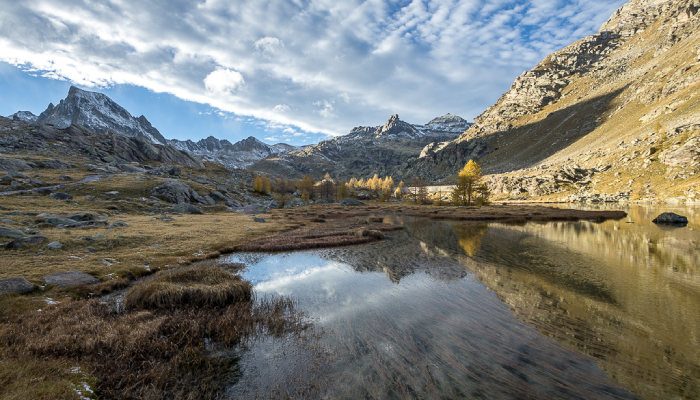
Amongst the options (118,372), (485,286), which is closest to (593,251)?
(485,286)

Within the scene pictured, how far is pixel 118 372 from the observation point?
7.30 m

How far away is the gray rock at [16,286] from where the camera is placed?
1236 centimetres

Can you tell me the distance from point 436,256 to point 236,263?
18.4 m

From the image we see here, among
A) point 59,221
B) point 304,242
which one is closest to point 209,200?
point 59,221

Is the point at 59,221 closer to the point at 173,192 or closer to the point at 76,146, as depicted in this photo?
the point at 173,192

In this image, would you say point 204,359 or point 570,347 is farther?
point 570,347

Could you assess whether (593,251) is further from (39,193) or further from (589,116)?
(589,116)

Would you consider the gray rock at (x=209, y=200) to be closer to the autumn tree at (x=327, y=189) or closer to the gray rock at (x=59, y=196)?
the gray rock at (x=59, y=196)

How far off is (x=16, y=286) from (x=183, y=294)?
8.34 m

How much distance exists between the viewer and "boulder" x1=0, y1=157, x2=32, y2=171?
226 ft

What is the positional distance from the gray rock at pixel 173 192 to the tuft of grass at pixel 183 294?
63.5 metres

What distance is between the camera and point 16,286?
501 inches

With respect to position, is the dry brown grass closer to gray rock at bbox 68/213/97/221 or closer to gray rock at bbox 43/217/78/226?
gray rock at bbox 43/217/78/226

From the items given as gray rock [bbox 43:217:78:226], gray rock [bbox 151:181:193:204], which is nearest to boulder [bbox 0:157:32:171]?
gray rock [bbox 151:181:193:204]
